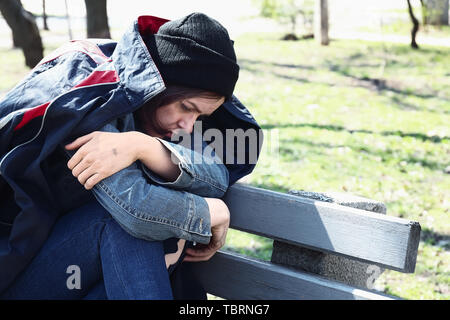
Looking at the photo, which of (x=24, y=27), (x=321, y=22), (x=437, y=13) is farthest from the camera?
(x=437, y=13)

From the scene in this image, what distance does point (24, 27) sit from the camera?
4.92m

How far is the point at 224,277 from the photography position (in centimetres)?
227

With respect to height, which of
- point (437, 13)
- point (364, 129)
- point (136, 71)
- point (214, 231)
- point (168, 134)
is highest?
point (136, 71)

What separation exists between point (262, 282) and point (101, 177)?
2.62 feet

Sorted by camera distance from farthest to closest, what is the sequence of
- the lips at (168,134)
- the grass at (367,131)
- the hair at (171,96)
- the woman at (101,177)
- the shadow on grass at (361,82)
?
1. the shadow on grass at (361,82)
2. the grass at (367,131)
3. the lips at (168,134)
4. the hair at (171,96)
5. the woman at (101,177)

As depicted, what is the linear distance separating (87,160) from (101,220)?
0.71 feet

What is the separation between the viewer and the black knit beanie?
1.95 meters

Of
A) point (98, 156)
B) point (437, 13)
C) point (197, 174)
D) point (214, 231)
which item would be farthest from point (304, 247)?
point (437, 13)

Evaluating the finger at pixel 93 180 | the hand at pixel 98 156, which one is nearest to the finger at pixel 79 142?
the hand at pixel 98 156

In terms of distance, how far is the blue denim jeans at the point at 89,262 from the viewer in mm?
1720

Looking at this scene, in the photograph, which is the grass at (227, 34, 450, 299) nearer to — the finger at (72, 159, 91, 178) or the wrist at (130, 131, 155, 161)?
the wrist at (130, 131, 155, 161)

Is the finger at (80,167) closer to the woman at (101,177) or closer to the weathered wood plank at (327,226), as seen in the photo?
the woman at (101,177)

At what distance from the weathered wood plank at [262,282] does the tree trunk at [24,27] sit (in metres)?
3.40

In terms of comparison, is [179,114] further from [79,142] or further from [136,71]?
[79,142]
